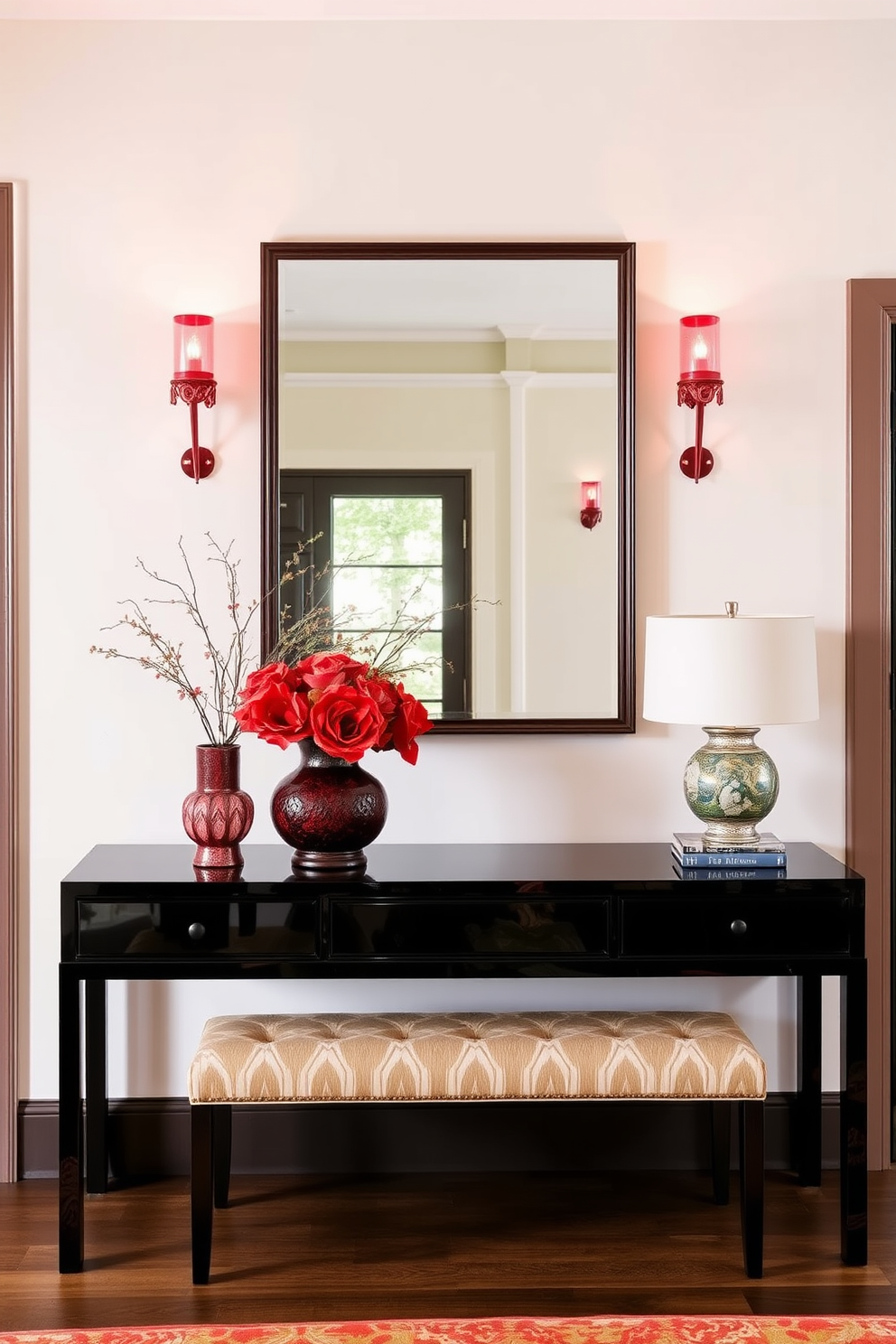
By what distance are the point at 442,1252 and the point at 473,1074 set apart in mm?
425

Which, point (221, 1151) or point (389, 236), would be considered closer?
point (221, 1151)

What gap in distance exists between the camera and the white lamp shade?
2.35 m

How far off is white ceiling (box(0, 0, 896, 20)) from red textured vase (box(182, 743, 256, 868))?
5.68 ft

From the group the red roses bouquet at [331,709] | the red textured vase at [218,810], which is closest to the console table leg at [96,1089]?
the red textured vase at [218,810]

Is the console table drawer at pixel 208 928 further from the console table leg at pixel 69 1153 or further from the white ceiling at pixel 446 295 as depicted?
the white ceiling at pixel 446 295

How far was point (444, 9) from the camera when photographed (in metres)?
2.73

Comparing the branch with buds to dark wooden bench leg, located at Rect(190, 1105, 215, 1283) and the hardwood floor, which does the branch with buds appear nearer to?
dark wooden bench leg, located at Rect(190, 1105, 215, 1283)

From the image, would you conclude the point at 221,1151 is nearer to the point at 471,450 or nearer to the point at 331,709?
the point at 331,709

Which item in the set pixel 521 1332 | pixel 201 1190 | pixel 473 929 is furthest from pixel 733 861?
pixel 201 1190

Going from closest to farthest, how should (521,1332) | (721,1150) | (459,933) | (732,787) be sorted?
(521,1332) → (459,933) → (732,787) → (721,1150)

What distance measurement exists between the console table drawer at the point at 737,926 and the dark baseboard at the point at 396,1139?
0.66 m

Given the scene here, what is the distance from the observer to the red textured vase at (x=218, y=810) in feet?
7.92

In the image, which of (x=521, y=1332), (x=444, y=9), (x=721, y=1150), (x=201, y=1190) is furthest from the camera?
(x=444, y=9)

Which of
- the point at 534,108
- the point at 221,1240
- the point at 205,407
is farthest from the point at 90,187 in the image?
the point at 221,1240
